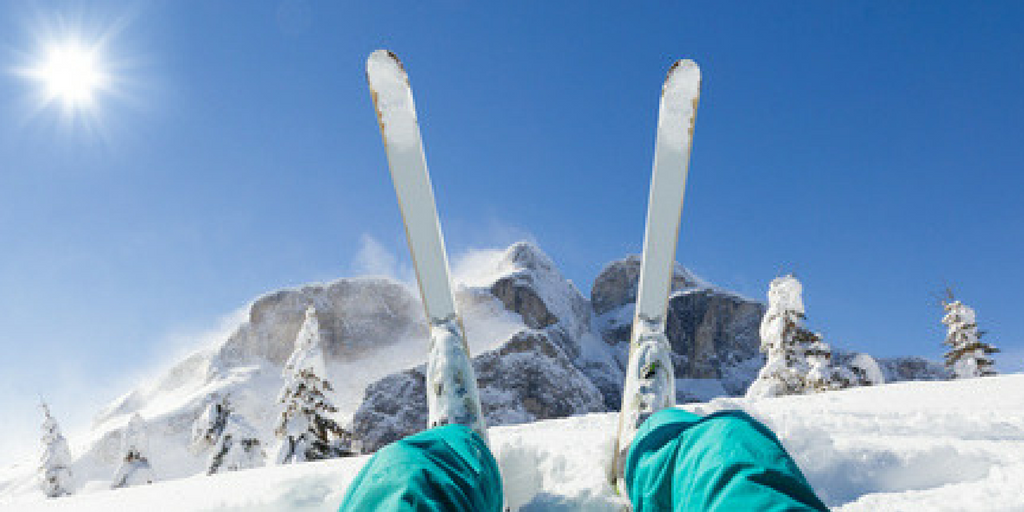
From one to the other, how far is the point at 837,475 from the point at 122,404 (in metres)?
60.3

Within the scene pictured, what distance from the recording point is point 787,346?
14.7 meters

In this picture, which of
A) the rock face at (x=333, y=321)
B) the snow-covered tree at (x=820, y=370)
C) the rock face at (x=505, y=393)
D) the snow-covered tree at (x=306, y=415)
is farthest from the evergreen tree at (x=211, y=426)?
the rock face at (x=333, y=321)

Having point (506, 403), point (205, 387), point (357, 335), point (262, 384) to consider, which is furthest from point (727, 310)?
point (205, 387)

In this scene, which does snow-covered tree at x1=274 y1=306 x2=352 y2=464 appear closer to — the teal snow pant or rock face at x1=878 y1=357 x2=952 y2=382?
the teal snow pant

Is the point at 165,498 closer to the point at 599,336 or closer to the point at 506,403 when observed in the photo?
the point at 506,403

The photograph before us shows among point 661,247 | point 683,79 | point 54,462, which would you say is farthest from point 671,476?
point 54,462

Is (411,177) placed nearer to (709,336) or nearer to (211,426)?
(211,426)

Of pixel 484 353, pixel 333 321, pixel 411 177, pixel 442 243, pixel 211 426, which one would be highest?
pixel 333 321

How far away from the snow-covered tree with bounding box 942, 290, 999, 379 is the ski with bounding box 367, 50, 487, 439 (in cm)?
2015

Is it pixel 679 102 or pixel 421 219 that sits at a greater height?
pixel 679 102

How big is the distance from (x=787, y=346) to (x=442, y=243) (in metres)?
→ 13.5

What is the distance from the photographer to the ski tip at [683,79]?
4219mm

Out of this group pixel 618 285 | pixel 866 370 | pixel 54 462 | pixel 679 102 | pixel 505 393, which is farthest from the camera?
pixel 618 285

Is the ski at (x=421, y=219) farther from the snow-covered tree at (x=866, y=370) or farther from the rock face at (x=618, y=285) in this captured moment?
the rock face at (x=618, y=285)
